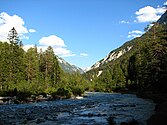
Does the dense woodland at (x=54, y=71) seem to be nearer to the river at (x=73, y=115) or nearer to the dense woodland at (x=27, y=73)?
the dense woodland at (x=27, y=73)

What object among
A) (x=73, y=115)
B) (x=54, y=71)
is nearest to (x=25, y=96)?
(x=73, y=115)

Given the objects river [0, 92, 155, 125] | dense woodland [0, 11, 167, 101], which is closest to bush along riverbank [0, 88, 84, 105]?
dense woodland [0, 11, 167, 101]

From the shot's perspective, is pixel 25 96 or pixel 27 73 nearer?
pixel 25 96

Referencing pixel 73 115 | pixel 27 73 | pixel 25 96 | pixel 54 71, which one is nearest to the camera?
pixel 73 115

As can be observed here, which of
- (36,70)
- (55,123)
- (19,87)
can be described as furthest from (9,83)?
(55,123)

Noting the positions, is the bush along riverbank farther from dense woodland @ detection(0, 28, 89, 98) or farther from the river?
the river

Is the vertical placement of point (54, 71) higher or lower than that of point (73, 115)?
higher

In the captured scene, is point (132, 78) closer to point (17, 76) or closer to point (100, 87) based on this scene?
point (100, 87)

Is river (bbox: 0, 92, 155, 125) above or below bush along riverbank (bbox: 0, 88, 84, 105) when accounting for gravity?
below

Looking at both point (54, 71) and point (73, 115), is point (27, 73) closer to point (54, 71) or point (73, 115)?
point (54, 71)

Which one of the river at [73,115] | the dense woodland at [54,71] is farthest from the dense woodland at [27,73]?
the river at [73,115]

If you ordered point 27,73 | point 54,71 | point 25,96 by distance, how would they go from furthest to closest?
point 54,71
point 27,73
point 25,96

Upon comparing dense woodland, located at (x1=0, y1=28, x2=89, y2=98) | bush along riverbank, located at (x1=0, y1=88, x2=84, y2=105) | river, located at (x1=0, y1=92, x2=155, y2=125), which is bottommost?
river, located at (x1=0, y1=92, x2=155, y2=125)

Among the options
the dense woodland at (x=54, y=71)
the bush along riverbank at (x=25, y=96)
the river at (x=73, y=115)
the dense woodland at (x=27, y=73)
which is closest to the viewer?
the river at (x=73, y=115)
